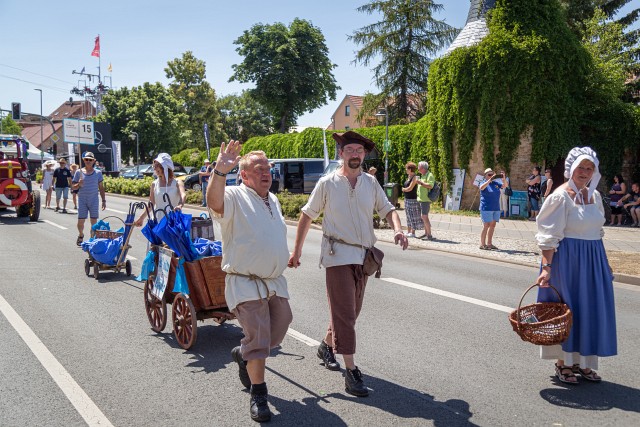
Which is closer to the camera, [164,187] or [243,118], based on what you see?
[164,187]

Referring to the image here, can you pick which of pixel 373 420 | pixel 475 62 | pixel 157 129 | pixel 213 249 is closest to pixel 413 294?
pixel 213 249

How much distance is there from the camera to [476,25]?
2303cm

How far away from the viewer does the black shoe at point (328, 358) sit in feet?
16.2

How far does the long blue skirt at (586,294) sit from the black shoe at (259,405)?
2412 mm

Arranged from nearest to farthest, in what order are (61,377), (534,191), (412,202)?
(61,377) < (412,202) < (534,191)

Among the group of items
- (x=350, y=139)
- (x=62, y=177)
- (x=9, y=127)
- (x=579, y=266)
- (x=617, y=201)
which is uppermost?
(x=9, y=127)

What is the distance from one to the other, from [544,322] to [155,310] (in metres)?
3.80

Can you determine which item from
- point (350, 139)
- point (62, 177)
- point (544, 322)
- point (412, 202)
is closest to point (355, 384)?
point (544, 322)

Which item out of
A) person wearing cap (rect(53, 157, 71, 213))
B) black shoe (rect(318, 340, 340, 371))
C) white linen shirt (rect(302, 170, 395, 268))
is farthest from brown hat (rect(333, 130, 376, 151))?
person wearing cap (rect(53, 157, 71, 213))

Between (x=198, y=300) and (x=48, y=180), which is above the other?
(x=48, y=180)

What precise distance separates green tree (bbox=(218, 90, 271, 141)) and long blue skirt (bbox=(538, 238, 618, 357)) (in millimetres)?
75265

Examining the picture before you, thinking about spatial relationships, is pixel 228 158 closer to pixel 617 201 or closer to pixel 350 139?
pixel 350 139

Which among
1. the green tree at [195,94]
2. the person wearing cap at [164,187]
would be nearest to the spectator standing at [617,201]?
the person wearing cap at [164,187]

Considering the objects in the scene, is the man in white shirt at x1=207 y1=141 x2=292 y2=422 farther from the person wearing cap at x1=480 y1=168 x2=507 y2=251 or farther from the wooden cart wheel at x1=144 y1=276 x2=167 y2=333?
the person wearing cap at x1=480 y1=168 x2=507 y2=251
